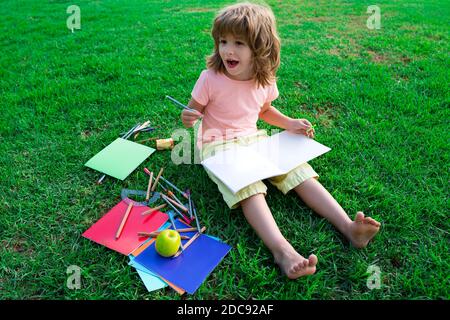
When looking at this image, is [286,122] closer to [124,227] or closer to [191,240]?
[191,240]

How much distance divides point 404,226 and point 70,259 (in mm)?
1859

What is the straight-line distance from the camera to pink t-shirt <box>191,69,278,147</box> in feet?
7.23

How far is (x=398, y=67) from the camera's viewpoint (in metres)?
3.78

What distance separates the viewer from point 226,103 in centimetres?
225

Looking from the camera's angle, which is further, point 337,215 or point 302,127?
point 302,127

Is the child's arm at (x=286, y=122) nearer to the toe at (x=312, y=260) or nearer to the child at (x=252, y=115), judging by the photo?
the child at (x=252, y=115)

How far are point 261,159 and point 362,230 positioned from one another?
0.71 metres

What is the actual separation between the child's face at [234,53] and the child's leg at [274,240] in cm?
80

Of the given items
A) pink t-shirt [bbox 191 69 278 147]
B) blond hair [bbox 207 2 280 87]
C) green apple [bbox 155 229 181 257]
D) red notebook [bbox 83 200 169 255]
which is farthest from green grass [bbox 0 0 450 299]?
blond hair [bbox 207 2 280 87]

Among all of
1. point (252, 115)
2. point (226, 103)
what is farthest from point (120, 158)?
point (252, 115)

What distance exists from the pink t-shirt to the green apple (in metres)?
0.77
